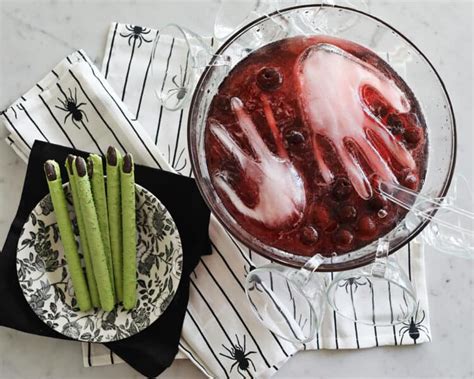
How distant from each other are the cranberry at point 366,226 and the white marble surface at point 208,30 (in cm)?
24

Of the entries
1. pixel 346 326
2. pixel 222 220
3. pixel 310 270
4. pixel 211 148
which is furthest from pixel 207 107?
pixel 346 326

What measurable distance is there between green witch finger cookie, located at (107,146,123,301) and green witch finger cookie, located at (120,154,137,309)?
0.01 metres

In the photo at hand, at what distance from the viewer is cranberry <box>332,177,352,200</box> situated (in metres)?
1.00

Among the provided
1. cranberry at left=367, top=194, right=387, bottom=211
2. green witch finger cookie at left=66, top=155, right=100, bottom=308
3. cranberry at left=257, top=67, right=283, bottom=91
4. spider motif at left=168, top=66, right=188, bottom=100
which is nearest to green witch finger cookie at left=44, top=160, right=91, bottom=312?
green witch finger cookie at left=66, top=155, right=100, bottom=308

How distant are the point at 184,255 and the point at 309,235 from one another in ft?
0.71

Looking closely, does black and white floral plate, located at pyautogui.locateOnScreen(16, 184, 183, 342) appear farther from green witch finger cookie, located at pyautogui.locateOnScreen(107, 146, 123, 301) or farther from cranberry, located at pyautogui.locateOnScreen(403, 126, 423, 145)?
cranberry, located at pyautogui.locateOnScreen(403, 126, 423, 145)

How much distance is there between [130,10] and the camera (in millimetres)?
1246

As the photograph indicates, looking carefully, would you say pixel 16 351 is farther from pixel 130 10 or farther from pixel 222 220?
pixel 130 10

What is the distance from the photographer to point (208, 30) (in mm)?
1246

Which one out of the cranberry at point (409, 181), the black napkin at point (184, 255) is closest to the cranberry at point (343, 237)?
the cranberry at point (409, 181)

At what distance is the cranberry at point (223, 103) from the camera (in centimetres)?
105

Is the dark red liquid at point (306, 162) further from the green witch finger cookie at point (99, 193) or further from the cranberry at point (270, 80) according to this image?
the green witch finger cookie at point (99, 193)

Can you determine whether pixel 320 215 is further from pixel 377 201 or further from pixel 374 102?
pixel 374 102

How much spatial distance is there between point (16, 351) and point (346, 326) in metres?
0.52
